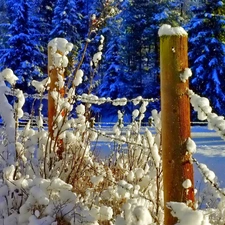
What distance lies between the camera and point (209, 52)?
78.9 feet

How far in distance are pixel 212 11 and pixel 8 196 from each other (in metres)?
21.9

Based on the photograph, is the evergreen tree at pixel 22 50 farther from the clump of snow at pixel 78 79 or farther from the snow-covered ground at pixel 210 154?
the clump of snow at pixel 78 79

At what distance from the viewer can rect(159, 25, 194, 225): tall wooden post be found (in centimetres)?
256

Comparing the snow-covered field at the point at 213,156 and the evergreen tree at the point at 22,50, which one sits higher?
the evergreen tree at the point at 22,50

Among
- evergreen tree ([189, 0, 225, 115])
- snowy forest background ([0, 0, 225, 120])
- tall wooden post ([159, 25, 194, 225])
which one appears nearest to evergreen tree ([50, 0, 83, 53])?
snowy forest background ([0, 0, 225, 120])

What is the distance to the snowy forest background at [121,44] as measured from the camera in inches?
951

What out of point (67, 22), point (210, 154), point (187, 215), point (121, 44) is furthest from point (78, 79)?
point (121, 44)

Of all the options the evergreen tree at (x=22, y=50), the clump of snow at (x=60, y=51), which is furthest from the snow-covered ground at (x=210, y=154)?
the evergreen tree at (x=22, y=50)

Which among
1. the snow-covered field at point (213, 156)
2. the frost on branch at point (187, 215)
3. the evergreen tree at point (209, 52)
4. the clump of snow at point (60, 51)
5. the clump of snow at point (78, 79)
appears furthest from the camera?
the evergreen tree at point (209, 52)

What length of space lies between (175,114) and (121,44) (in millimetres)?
28289

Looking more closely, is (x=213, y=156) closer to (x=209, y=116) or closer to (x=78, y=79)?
(x=78, y=79)

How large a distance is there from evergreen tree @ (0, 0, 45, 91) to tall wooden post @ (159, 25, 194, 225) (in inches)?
992

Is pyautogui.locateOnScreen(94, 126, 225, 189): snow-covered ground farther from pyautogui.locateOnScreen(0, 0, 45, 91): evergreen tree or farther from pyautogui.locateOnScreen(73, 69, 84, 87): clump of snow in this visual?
pyautogui.locateOnScreen(0, 0, 45, 91): evergreen tree

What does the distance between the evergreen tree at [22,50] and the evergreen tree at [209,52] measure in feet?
31.5
